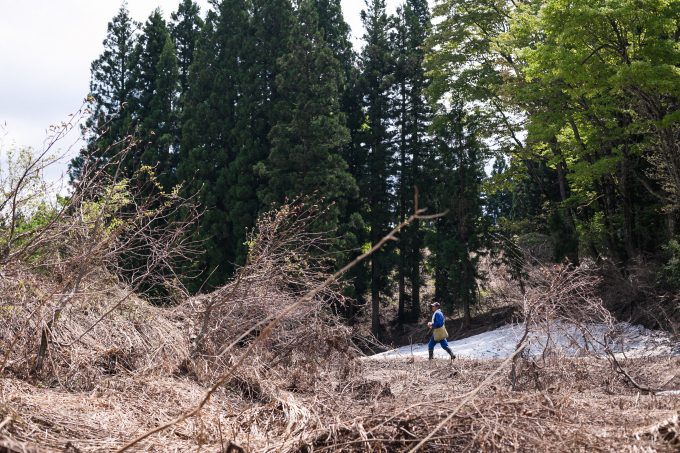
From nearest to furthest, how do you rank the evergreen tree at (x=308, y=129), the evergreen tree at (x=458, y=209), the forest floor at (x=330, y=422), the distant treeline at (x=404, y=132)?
1. the forest floor at (x=330, y=422)
2. the distant treeline at (x=404, y=132)
3. the evergreen tree at (x=308, y=129)
4. the evergreen tree at (x=458, y=209)

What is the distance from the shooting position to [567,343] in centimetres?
1304

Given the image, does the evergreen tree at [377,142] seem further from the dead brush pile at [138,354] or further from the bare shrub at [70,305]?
the bare shrub at [70,305]

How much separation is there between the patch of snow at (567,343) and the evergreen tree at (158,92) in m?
12.9

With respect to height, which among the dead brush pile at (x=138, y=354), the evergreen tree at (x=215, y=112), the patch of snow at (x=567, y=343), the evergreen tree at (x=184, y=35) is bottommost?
the patch of snow at (x=567, y=343)

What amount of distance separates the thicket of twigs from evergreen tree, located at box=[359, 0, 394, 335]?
14385 mm

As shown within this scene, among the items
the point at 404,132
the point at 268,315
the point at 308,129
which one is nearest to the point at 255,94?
the point at 308,129

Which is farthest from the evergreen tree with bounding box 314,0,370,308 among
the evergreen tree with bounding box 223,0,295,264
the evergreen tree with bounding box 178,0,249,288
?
the evergreen tree with bounding box 178,0,249,288

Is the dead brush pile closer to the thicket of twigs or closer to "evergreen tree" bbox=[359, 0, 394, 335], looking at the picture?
the thicket of twigs

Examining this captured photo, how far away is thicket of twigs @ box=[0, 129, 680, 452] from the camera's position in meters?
4.29

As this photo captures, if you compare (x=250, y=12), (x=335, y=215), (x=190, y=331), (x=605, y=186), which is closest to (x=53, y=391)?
(x=190, y=331)

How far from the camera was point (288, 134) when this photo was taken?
2395 cm

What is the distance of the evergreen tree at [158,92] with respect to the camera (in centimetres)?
2767

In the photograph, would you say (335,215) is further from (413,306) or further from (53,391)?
(53,391)

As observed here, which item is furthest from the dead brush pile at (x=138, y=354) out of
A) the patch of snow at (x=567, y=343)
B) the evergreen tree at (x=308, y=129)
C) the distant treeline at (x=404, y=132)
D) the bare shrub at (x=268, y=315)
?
the evergreen tree at (x=308, y=129)
